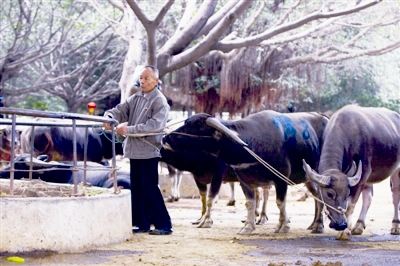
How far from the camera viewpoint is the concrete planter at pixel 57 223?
7.05 metres

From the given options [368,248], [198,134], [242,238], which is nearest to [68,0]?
[198,134]

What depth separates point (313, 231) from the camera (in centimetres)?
1052

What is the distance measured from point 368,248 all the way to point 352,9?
5956mm

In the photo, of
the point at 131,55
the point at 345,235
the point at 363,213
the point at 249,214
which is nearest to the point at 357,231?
the point at 363,213

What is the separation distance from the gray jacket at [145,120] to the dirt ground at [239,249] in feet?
3.60

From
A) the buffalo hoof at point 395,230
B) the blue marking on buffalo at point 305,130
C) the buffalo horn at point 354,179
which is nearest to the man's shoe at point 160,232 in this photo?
the buffalo horn at point 354,179

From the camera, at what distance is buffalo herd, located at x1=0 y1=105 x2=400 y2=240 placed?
9508 millimetres

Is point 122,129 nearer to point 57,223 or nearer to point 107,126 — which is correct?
A: point 107,126

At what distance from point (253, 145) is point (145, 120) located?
5.84ft

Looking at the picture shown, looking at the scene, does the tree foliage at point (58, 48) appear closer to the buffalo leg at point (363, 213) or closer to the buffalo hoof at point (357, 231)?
the buffalo leg at point (363, 213)

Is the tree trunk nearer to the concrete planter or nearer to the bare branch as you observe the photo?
the bare branch

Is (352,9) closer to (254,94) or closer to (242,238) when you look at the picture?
(242,238)

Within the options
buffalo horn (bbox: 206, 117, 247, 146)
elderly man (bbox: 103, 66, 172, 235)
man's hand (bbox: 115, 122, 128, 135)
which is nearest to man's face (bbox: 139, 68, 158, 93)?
elderly man (bbox: 103, 66, 172, 235)

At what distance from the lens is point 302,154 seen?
10664 mm
